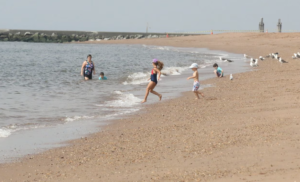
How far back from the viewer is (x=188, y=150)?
6.02m

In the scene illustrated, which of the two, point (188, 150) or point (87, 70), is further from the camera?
point (87, 70)

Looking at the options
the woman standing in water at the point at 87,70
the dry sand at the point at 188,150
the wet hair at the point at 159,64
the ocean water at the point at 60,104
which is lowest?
the ocean water at the point at 60,104

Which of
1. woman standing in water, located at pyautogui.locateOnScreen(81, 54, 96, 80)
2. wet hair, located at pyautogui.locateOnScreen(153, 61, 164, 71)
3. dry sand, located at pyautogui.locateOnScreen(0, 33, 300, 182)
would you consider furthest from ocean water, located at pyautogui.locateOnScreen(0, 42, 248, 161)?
wet hair, located at pyautogui.locateOnScreen(153, 61, 164, 71)

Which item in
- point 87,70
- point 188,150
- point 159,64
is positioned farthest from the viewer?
point 87,70

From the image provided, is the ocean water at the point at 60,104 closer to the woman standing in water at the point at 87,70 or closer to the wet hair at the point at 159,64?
the woman standing in water at the point at 87,70

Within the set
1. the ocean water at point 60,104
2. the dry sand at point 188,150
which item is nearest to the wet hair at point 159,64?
the ocean water at point 60,104

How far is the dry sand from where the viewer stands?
505 cm

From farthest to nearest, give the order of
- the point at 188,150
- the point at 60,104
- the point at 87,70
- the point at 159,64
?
the point at 87,70 < the point at 159,64 < the point at 60,104 < the point at 188,150

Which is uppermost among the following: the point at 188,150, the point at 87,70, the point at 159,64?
the point at 159,64

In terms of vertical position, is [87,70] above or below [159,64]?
below

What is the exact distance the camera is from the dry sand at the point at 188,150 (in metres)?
5.05

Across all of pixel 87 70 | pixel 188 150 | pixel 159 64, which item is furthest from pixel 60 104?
pixel 87 70

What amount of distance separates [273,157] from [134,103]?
667 centimetres

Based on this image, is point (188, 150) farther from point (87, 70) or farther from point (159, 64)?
point (87, 70)
